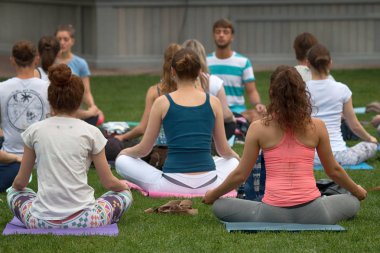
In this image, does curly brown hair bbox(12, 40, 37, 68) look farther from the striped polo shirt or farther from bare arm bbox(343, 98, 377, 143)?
the striped polo shirt

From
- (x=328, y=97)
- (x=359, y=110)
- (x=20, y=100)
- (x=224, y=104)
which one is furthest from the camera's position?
(x=359, y=110)

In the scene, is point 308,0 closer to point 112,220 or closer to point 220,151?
point 220,151

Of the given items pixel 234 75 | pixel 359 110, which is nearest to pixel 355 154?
pixel 234 75

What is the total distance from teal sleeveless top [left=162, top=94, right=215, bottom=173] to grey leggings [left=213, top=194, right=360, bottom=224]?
127cm

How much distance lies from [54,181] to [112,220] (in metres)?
0.55

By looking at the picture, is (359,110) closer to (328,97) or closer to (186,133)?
(328,97)

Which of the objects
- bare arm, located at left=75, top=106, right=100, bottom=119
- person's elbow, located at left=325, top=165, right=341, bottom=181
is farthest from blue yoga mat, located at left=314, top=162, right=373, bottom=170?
person's elbow, located at left=325, top=165, right=341, bottom=181

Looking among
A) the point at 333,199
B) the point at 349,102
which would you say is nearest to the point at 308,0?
the point at 349,102

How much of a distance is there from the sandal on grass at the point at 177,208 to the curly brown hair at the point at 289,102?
3.75 feet

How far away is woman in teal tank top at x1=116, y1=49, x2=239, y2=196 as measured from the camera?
27.3ft

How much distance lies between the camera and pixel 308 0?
19844 mm

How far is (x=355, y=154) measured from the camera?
10188 mm

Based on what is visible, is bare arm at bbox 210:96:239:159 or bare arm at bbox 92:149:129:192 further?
bare arm at bbox 210:96:239:159

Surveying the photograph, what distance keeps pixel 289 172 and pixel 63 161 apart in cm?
152
